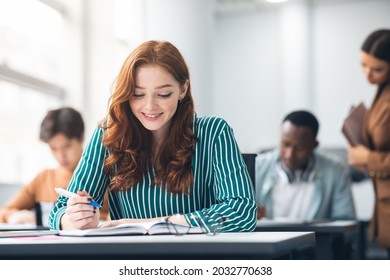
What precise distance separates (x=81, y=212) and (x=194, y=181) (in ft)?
0.99

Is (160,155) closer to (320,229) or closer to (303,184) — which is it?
(320,229)

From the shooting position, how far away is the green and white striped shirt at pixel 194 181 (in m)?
1.51

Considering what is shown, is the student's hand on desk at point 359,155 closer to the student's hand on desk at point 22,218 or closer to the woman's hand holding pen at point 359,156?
the woman's hand holding pen at point 359,156

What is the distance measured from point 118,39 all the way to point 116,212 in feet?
1.99

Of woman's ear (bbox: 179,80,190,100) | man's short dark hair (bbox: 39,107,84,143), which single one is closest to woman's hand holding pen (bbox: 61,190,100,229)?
woman's ear (bbox: 179,80,190,100)

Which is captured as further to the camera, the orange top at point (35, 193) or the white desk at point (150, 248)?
the orange top at point (35, 193)

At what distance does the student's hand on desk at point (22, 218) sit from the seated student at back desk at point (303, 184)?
94 cm

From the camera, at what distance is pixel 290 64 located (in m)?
6.46

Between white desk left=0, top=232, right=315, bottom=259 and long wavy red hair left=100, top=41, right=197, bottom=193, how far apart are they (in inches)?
16.0

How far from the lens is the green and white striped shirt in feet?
4.95

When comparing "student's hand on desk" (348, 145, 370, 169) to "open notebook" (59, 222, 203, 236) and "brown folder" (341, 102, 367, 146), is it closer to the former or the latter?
"brown folder" (341, 102, 367, 146)

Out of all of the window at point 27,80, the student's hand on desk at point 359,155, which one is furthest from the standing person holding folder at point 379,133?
the window at point 27,80
